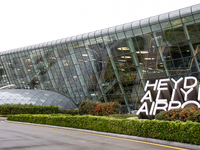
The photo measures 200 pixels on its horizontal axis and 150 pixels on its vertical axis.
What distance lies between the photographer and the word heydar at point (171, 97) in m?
15.7

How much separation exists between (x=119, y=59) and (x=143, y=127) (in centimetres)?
1985

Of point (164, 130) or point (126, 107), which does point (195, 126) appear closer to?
point (164, 130)

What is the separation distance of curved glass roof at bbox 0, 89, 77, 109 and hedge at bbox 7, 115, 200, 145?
1711 cm

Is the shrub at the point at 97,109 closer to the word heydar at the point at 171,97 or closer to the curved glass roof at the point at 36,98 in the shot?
the word heydar at the point at 171,97

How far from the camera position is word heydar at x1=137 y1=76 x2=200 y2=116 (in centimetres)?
1567

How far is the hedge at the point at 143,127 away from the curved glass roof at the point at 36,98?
56.1 feet

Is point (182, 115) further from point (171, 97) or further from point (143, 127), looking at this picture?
point (171, 97)

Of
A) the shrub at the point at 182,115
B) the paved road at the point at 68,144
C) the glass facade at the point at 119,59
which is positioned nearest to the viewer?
the paved road at the point at 68,144

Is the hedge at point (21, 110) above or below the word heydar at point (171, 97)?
below

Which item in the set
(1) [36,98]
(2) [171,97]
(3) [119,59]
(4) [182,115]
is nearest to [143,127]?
(4) [182,115]

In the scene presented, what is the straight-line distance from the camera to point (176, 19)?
86.1 ft

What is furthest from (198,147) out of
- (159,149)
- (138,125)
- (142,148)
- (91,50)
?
(91,50)

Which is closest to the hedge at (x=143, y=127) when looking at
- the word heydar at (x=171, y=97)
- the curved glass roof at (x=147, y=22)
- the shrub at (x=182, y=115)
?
the shrub at (x=182, y=115)

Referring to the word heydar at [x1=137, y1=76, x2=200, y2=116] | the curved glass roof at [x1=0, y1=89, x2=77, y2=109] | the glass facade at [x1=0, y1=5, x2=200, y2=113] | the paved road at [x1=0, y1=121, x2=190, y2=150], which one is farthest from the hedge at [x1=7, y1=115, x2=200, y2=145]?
the curved glass roof at [x1=0, y1=89, x2=77, y2=109]
